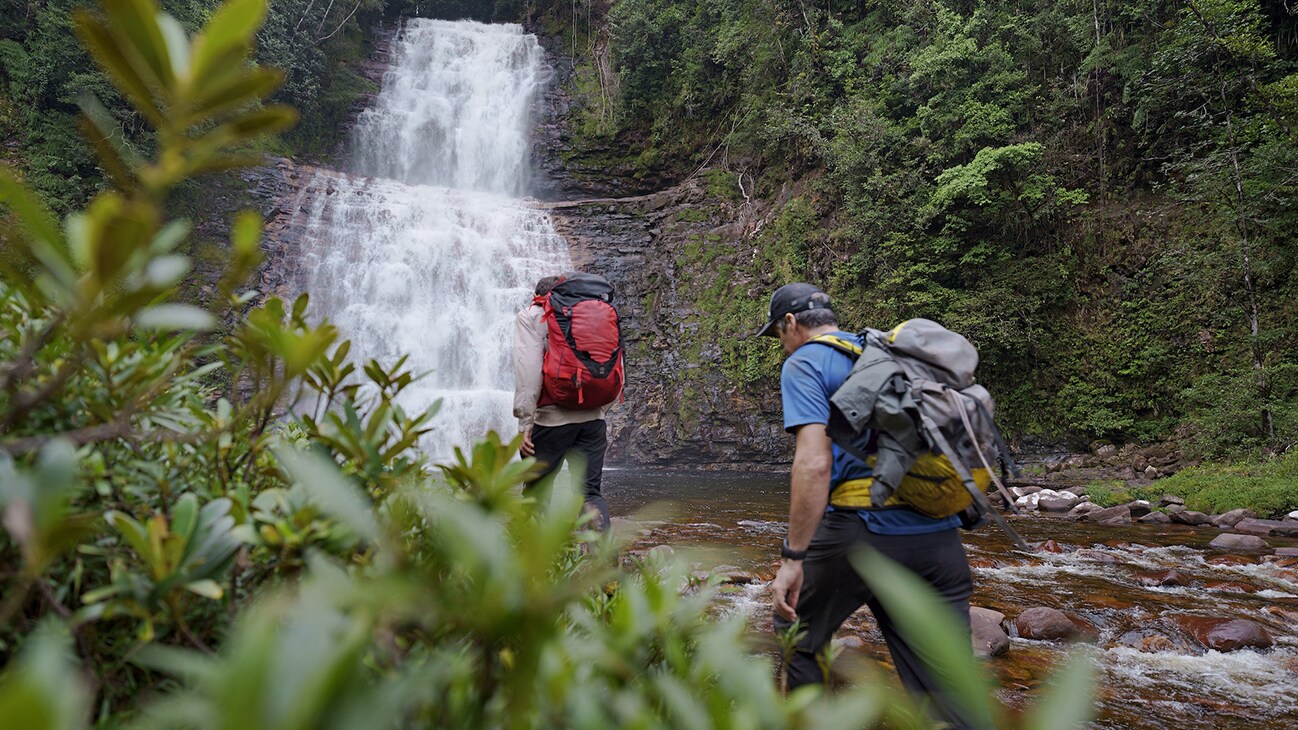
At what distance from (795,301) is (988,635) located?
97.7 inches

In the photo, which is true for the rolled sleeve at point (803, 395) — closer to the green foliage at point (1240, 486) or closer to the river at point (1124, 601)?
the river at point (1124, 601)

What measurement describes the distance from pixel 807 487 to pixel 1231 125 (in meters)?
12.4

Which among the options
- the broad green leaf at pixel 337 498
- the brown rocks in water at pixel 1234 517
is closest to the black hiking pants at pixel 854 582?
the broad green leaf at pixel 337 498

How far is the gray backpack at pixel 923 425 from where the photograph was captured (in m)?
2.19

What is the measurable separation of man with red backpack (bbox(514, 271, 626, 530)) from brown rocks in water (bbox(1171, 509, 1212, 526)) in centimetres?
780

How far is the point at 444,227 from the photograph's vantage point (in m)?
16.7

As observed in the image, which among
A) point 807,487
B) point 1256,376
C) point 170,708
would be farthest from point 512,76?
point 170,708

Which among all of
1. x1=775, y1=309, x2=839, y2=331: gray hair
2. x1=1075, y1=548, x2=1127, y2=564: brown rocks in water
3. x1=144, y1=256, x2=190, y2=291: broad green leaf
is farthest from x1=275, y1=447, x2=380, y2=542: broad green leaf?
x1=1075, y1=548, x2=1127, y2=564: brown rocks in water

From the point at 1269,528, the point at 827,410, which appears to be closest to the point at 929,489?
the point at 827,410

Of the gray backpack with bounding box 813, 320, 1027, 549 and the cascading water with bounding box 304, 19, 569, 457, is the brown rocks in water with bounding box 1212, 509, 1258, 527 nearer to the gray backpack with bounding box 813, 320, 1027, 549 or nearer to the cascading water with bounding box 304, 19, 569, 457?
the gray backpack with bounding box 813, 320, 1027, 549

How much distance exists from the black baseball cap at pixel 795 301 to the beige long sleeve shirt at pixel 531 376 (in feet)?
4.89

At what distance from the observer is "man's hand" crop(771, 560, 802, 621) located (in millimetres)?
2352

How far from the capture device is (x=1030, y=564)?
5.75 metres

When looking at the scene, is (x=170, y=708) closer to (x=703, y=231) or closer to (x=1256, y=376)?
(x=1256, y=376)
